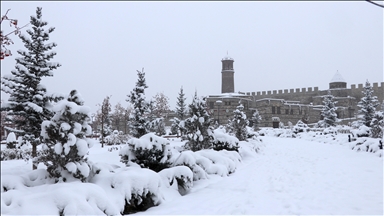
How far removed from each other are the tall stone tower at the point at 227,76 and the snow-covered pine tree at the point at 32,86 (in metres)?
54.4

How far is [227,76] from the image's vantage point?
62250 mm

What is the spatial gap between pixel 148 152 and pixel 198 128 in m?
4.90

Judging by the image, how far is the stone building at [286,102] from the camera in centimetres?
5431

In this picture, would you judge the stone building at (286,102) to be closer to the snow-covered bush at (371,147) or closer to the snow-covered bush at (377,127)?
the snow-covered bush at (377,127)

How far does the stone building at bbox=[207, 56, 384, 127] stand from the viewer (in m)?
54.3

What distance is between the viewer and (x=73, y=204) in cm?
443

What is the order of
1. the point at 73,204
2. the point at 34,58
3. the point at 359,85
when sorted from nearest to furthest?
the point at 73,204 → the point at 34,58 → the point at 359,85

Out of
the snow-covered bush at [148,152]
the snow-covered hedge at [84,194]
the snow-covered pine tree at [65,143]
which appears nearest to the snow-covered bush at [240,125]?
the snow-covered bush at [148,152]

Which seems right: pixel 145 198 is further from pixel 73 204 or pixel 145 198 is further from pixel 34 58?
pixel 34 58

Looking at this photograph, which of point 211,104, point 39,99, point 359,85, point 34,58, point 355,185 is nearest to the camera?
point 355,185

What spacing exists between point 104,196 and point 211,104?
50356mm

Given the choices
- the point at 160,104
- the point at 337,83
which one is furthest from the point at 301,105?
the point at 160,104

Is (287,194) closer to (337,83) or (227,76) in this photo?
(227,76)

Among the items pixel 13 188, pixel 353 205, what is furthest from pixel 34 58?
pixel 353 205
